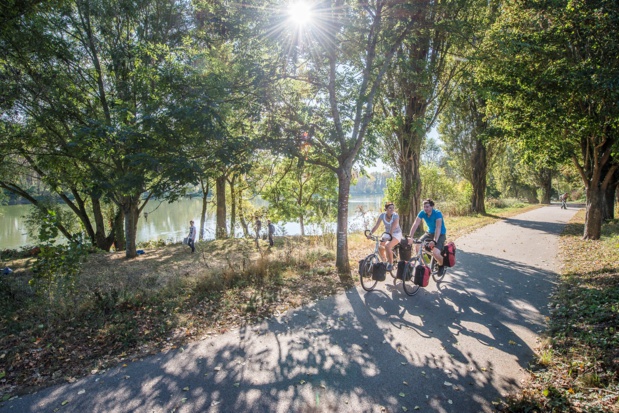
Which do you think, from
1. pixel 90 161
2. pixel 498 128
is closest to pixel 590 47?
pixel 498 128

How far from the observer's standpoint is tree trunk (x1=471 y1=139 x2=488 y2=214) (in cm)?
2545

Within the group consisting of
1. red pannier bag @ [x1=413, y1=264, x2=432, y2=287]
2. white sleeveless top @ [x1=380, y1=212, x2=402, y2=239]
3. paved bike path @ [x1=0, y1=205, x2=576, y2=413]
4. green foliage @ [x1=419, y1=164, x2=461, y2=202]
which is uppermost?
green foliage @ [x1=419, y1=164, x2=461, y2=202]

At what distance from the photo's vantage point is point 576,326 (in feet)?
15.7

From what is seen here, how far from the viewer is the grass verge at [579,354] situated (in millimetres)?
3188

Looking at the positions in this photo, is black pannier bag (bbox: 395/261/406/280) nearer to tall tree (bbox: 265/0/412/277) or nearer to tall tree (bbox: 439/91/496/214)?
tall tree (bbox: 265/0/412/277)

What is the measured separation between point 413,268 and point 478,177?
22407 mm

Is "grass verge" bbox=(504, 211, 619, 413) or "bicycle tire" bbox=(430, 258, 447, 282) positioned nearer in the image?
"grass verge" bbox=(504, 211, 619, 413)

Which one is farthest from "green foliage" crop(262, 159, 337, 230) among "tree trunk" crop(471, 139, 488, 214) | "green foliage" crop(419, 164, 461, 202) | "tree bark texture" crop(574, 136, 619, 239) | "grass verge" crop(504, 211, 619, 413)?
"grass verge" crop(504, 211, 619, 413)

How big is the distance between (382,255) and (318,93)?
16.2 ft

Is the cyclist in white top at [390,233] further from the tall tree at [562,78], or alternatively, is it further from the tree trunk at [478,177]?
the tree trunk at [478,177]

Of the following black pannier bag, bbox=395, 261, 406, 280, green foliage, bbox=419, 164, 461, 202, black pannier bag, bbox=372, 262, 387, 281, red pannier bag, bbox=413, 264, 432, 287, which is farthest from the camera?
green foliage, bbox=419, 164, 461, 202

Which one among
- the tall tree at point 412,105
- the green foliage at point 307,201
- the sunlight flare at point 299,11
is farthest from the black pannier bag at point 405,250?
the green foliage at point 307,201

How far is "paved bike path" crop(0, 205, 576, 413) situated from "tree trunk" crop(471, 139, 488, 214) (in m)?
20.8

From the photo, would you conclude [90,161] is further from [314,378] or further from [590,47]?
[590,47]
